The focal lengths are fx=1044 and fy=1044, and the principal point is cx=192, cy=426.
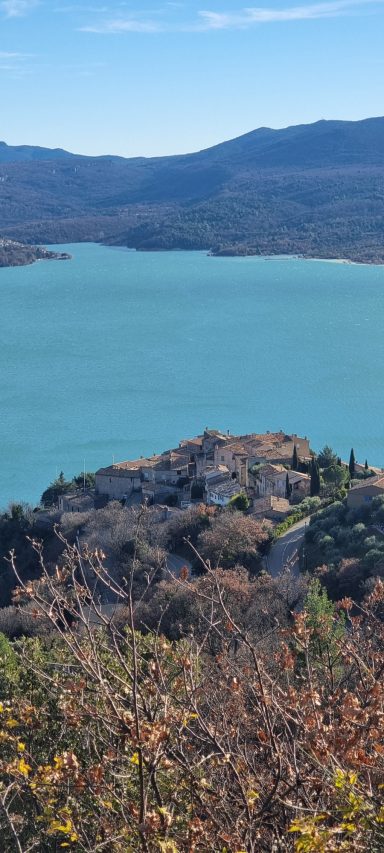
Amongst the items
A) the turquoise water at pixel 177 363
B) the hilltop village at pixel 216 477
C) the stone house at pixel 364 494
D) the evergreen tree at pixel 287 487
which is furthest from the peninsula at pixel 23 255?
the stone house at pixel 364 494

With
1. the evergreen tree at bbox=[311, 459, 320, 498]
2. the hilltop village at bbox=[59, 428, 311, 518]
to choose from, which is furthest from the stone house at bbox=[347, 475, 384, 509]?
the hilltop village at bbox=[59, 428, 311, 518]

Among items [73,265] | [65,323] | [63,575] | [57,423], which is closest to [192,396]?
[57,423]

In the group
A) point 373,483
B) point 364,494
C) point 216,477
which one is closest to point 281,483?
point 216,477

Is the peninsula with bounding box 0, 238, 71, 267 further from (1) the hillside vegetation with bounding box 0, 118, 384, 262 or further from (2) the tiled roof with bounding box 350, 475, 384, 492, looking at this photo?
(2) the tiled roof with bounding box 350, 475, 384, 492

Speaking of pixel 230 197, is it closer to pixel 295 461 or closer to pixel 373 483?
pixel 295 461

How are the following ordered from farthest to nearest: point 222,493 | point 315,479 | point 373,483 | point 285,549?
point 222,493, point 315,479, point 373,483, point 285,549

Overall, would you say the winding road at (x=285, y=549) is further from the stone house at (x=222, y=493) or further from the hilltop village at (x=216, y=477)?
the stone house at (x=222, y=493)
